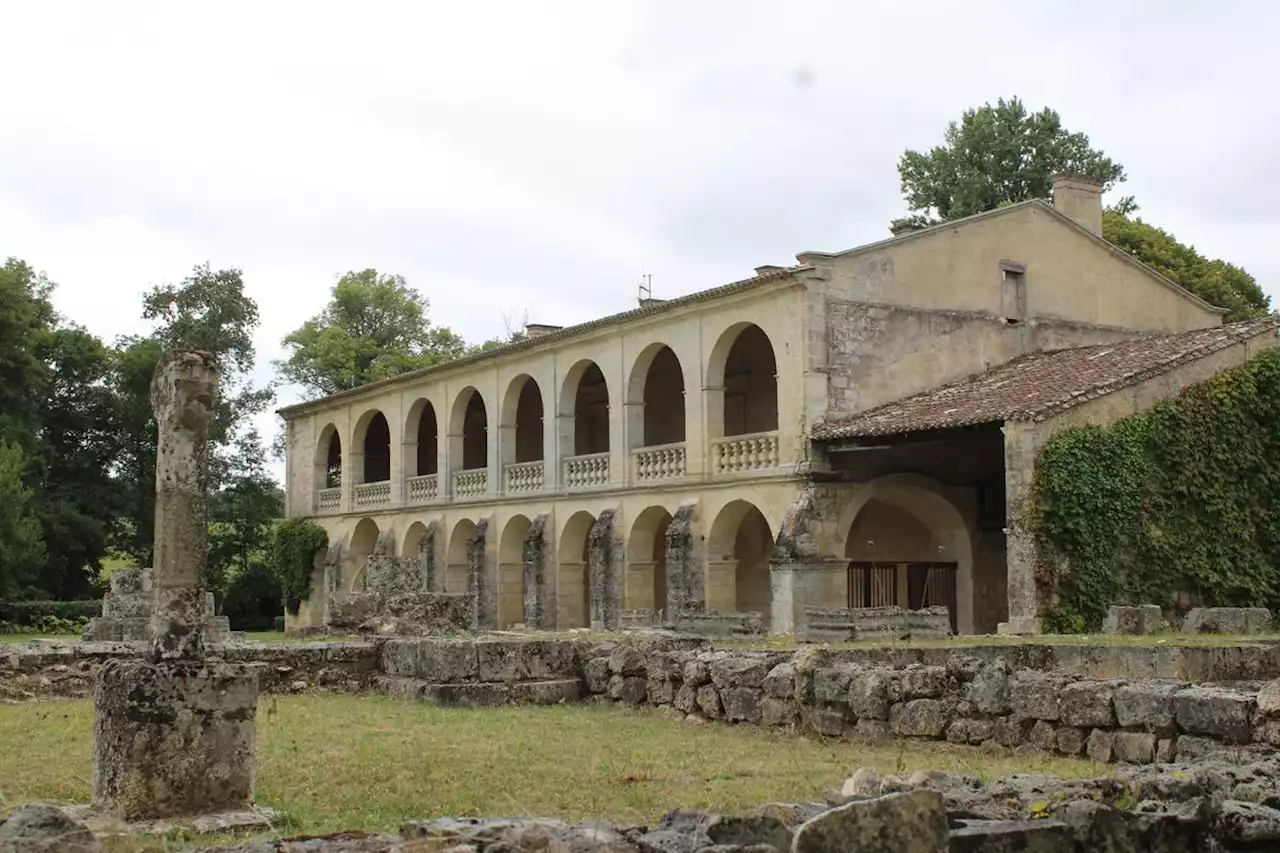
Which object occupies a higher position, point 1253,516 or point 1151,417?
point 1151,417

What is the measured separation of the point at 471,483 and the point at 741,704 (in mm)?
24865

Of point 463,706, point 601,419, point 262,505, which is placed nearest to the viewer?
point 463,706

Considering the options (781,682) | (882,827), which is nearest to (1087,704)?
(781,682)

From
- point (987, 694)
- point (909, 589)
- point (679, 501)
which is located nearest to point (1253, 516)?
point (909, 589)

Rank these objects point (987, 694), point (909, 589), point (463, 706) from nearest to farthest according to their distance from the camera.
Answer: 1. point (987, 694)
2. point (463, 706)
3. point (909, 589)

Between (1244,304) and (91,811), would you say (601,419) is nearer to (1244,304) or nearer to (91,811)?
(1244,304)

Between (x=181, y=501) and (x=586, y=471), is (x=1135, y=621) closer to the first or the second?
(x=181, y=501)

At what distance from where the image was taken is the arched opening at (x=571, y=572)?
32.2 metres

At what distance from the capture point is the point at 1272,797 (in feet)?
20.2

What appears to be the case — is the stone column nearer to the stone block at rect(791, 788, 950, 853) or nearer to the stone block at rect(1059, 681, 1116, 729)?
the stone block at rect(791, 788, 950, 853)

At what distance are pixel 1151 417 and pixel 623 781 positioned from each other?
1586 centimetres

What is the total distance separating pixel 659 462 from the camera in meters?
29.3

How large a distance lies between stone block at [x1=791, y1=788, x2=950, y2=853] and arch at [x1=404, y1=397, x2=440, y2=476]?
107ft

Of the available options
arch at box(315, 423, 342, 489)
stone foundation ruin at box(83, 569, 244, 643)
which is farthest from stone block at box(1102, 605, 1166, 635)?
arch at box(315, 423, 342, 489)
